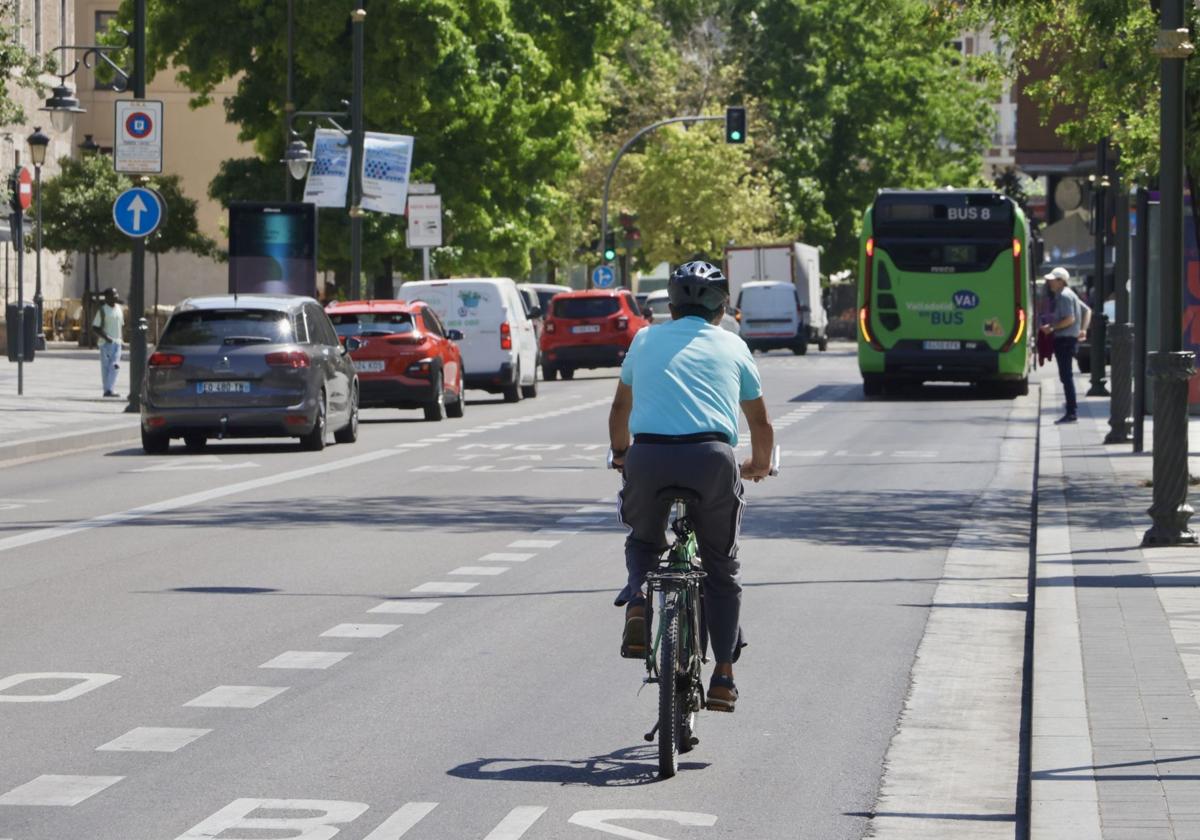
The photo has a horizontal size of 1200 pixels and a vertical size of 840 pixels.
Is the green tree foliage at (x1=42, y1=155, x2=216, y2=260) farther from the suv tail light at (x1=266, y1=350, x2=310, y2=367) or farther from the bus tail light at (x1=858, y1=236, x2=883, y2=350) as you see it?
the suv tail light at (x1=266, y1=350, x2=310, y2=367)

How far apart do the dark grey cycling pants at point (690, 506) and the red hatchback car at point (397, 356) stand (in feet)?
79.0

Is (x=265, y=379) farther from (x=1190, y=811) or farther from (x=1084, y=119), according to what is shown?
(x=1190, y=811)

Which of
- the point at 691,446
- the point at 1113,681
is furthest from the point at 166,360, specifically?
the point at 691,446

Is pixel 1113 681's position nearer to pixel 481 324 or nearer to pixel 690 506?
pixel 690 506

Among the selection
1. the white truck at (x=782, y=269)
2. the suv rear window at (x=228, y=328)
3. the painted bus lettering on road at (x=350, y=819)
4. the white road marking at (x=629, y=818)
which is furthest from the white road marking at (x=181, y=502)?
the white truck at (x=782, y=269)

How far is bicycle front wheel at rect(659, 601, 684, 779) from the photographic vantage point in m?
8.02

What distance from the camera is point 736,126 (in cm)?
6250

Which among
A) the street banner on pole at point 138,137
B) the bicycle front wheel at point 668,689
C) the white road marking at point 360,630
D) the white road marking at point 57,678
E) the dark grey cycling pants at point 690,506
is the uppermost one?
the street banner on pole at point 138,137

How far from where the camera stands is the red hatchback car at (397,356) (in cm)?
3278

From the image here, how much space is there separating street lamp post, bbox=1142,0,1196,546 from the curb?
1295 centimetres

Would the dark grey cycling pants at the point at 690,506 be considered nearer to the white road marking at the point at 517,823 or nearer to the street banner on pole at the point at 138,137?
the white road marking at the point at 517,823

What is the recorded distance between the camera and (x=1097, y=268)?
36062mm

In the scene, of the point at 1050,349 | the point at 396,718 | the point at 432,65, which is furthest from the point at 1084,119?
the point at 432,65

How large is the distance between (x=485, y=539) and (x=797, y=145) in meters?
74.7
